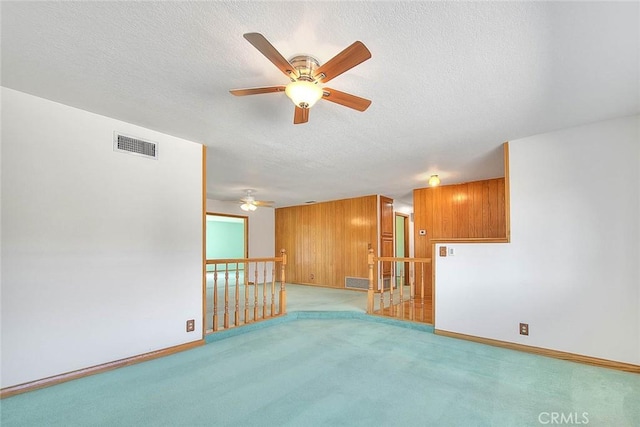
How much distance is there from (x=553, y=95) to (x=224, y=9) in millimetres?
2504

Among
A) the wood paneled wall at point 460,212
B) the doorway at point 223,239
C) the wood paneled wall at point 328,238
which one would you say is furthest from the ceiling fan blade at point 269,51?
the doorway at point 223,239

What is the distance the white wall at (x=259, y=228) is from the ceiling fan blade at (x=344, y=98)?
622cm

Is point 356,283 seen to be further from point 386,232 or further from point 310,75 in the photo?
point 310,75

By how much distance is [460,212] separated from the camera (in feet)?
18.5

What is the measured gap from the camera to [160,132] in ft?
10.3

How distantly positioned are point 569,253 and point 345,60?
9.93 ft

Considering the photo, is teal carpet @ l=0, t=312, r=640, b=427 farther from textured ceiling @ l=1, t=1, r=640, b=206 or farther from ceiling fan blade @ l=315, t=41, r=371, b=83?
textured ceiling @ l=1, t=1, r=640, b=206

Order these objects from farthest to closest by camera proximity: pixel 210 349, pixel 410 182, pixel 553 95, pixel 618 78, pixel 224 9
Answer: pixel 410 182 → pixel 210 349 → pixel 553 95 → pixel 618 78 → pixel 224 9

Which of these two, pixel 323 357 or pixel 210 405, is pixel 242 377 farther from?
pixel 323 357

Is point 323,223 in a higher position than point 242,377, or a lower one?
higher

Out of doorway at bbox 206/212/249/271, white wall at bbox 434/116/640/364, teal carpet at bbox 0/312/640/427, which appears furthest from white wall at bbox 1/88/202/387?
doorway at bbox 206/212/249/271

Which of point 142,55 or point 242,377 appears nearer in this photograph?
point 142,55

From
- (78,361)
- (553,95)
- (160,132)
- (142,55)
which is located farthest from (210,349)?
(553,95)

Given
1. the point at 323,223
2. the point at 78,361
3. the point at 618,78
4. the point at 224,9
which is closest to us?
the point at 224,9
